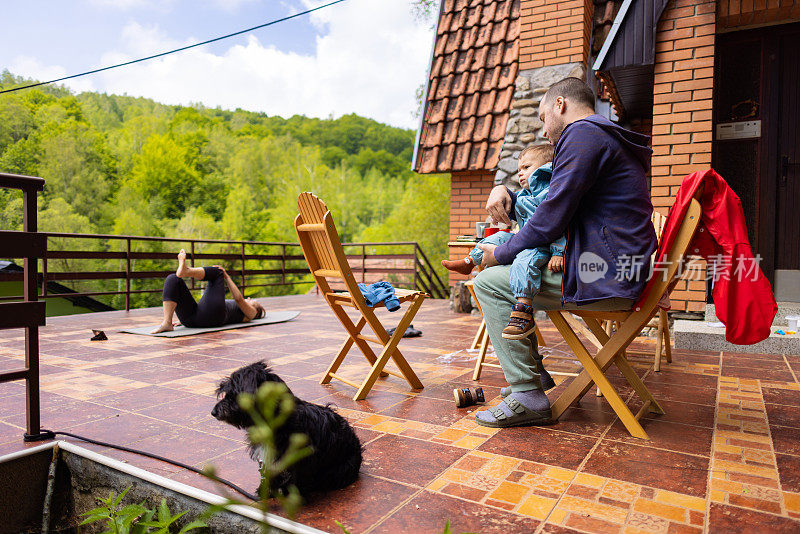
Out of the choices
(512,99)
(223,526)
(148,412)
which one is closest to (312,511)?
(223,526)

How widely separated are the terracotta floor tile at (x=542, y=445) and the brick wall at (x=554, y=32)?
16.5ft

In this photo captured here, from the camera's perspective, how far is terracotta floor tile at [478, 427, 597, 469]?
6.46 feet

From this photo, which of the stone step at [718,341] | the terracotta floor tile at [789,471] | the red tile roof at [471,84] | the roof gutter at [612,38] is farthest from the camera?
the red tile roof at [471,84]

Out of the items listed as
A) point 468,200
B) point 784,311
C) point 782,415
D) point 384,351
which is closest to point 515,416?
point 384,351

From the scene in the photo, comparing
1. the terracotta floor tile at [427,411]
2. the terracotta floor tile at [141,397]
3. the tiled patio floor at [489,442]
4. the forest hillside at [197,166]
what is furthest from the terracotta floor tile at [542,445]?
the forest hillside at [197,166]

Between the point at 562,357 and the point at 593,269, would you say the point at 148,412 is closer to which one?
the point at 593,269

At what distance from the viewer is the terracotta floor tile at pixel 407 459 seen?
6.00ft

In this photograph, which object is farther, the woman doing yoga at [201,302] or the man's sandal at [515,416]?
the woman doing yoga at [201,302]

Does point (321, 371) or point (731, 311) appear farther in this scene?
point (321, 371)

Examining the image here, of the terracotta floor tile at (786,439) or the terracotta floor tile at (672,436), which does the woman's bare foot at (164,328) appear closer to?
the terracotta floor tile at (672,436)

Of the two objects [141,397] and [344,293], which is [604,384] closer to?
[344,293]

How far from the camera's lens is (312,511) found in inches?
62.6

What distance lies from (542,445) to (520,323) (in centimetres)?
48

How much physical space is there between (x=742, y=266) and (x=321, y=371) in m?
2.44
